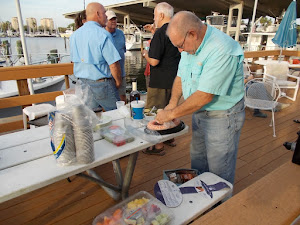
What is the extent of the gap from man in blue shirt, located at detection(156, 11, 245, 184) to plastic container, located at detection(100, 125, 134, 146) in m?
0.24

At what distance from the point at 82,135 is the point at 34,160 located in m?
0.34

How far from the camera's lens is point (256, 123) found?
145 inches

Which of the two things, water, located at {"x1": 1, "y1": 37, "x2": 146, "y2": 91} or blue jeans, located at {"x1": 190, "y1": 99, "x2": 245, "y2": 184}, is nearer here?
blue jeans, located at {"x1": 190, "y1": 99, "x2": 245, "y2": 184}

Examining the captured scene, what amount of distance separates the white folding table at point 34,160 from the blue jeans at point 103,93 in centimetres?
80

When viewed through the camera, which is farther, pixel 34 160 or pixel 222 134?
pixel 222 134

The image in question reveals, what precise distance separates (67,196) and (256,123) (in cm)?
320

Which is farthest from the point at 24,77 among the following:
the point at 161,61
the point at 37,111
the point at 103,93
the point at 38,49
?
the point at 38,49

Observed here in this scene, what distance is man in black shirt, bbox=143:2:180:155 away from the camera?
2250mm

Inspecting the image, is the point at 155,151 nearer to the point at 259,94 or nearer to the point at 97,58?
the point at 97,58

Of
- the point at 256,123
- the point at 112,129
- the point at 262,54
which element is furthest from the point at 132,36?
the point at 112,129

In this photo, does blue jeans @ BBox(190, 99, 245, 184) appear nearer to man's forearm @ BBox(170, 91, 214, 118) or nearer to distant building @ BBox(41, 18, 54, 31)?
man's forearm @ BBox(170, 91, 214, 118)

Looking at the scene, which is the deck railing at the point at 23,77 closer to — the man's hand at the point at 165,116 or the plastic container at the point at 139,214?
the man's hand at the point at 165,116

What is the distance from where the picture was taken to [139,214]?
1.05m

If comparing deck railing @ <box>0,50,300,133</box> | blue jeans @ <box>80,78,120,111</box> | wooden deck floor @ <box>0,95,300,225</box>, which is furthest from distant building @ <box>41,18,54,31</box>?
wooden deck floor @ <box>0,95,300,225</box>
